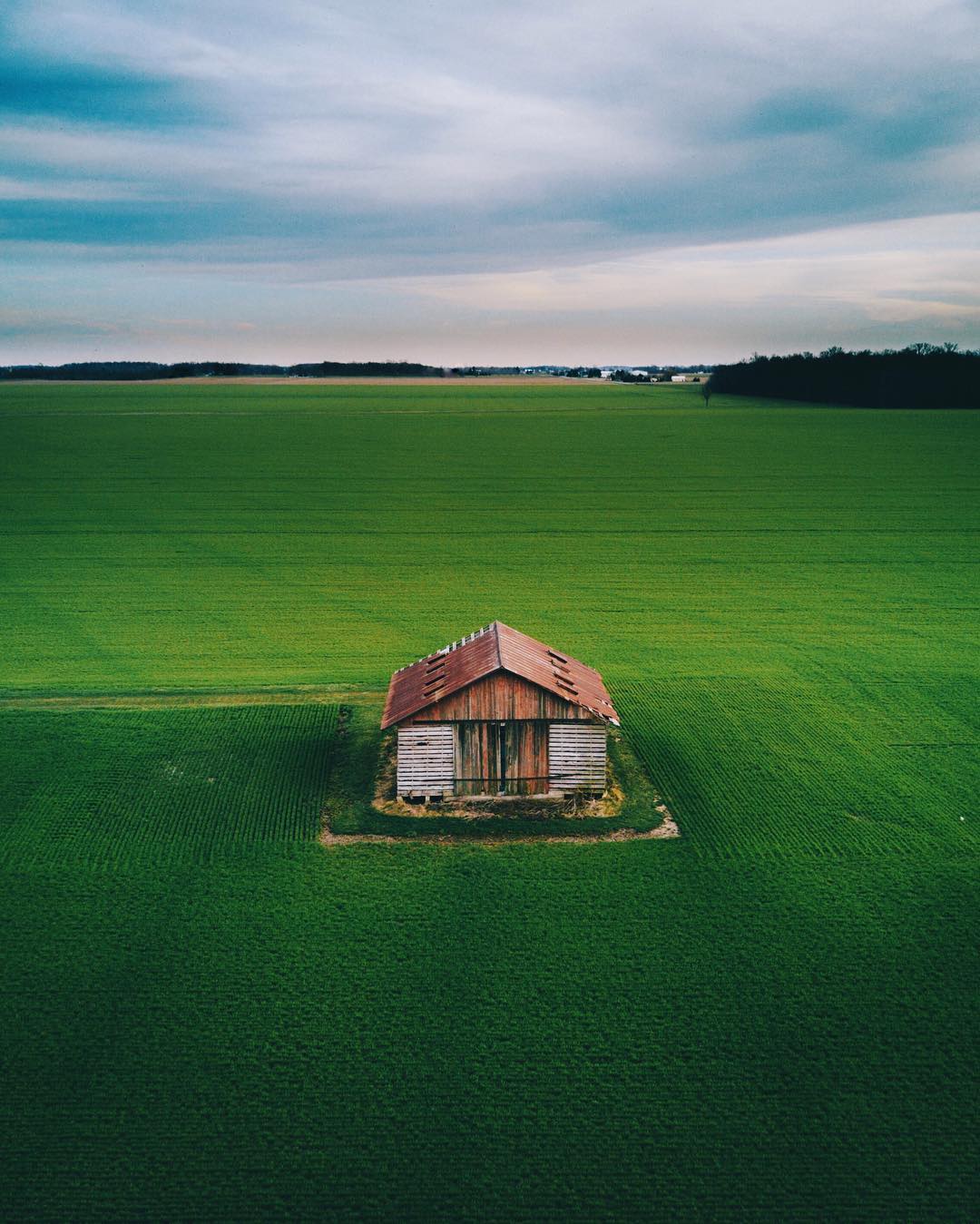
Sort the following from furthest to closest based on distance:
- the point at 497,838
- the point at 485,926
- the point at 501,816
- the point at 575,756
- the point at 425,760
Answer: the point at 575,756 < the point at 425,760 < the point at 501,816 < the point at 497,838 < the point at 485,926

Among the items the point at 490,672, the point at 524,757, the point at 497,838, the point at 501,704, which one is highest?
the point at 490,672

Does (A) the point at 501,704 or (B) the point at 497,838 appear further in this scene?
(A) the point at 501,704

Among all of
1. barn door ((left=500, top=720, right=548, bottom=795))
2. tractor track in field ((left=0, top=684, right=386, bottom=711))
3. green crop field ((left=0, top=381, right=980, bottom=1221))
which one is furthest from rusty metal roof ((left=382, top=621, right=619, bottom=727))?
tractor track in field ((left=0, top=684, right=386, bottom=711))

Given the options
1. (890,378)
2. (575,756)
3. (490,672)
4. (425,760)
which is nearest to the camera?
(490,672)

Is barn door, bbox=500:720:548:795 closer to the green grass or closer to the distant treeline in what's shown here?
the green grass

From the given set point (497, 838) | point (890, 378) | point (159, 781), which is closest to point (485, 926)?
point (497, 838)

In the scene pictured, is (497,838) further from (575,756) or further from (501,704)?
(501,704)
